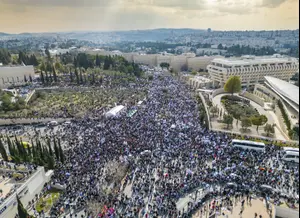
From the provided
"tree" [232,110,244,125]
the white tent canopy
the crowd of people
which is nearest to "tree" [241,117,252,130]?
"tree" [232,110,244,125]

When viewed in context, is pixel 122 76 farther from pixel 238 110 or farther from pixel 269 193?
pixel 269 193

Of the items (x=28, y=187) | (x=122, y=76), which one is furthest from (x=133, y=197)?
(x=122, y=76)

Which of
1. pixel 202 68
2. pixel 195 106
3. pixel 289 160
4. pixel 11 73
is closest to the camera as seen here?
pixel 289 160

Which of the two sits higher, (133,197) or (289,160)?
(289,160)

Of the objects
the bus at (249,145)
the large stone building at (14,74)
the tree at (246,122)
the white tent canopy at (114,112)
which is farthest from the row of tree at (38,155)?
the large stone building at (14,74)

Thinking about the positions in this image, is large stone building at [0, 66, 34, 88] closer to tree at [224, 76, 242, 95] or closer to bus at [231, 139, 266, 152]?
tree at [224, 76, 242, 95]

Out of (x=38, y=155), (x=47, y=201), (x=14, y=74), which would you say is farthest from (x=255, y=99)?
(x=14, y=74)

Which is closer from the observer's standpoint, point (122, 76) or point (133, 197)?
point (133, 197)

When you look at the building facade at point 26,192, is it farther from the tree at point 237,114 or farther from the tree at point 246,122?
the tree at point 237,114

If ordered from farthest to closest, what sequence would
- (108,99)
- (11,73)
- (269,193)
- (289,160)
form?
(11,73), (108,99), (289,160), (269,193)
